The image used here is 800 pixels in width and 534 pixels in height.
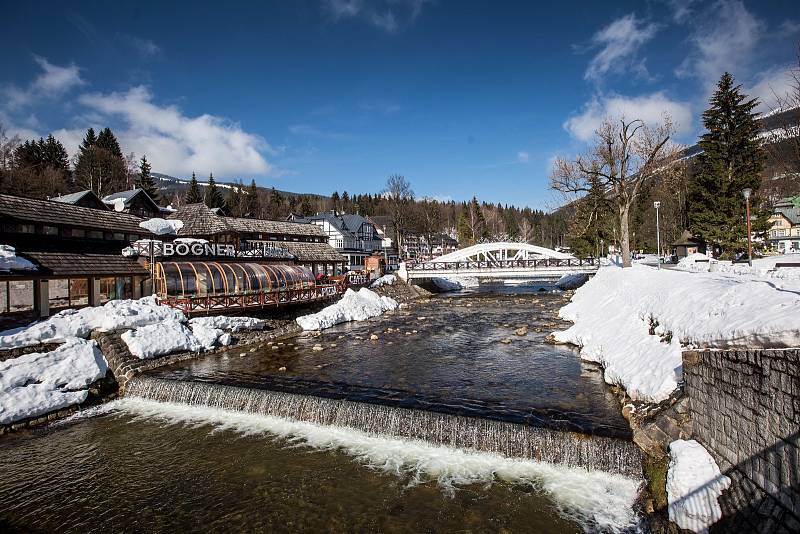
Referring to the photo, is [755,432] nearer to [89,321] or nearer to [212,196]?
[89,321]

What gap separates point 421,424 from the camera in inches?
424

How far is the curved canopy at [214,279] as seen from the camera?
2262 cm

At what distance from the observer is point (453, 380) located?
14.4 m

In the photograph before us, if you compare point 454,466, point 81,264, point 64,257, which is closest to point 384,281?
point 81,264

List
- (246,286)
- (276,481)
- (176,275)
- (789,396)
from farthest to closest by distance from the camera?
(246,286) < (176,275) < (276,481) < (789,396)

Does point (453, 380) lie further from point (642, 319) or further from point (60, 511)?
point (60, 511)

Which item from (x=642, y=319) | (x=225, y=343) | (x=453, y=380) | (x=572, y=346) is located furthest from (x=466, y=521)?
(x=225, y=343)

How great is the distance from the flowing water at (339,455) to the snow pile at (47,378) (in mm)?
923

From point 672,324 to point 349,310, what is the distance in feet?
67.5

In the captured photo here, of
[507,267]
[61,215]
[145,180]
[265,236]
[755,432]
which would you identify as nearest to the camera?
[755,432]

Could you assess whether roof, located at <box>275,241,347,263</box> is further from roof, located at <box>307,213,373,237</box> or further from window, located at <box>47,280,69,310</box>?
roof, located at <box>307,213,373,237</box>

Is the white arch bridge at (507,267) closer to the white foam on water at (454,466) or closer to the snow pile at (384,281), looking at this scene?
the snow pile at (384,281)

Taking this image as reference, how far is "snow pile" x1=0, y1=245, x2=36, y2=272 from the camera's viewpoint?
53.2ft

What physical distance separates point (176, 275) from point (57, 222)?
6.23 meters
